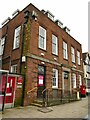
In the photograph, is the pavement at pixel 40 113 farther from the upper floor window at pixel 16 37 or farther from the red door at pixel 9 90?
the upper floor window at pixel 16 37

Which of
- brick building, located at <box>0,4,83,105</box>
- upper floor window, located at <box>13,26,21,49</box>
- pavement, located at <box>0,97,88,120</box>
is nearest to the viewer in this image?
pavement, located at <box>0,97,88,120</box>

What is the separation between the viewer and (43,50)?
12.4 metres

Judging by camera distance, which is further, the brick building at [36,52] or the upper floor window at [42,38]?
the upper floor window at [42,38]

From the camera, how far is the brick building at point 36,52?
1094cm

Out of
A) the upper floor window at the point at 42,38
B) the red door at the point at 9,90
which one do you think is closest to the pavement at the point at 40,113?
the red door at the point at 9,90

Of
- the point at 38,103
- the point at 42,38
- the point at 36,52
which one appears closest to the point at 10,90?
the point at 38,103

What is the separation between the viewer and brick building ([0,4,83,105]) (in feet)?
35.9

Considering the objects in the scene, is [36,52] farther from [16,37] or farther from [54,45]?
[54,45]

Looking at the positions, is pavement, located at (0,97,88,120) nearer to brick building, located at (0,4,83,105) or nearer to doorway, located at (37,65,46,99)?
brick building, located at (0,4,83,105)

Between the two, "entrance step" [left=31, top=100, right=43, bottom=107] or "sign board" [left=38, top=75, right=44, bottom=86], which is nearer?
"entrance step" [left=31, top=100, right=43, bottom=107]

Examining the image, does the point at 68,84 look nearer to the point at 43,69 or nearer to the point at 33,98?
the point at 43,69

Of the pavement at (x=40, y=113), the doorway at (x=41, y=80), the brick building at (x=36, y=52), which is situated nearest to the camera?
the pavement at (x=40, y=113)

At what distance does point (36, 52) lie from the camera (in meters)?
11.6

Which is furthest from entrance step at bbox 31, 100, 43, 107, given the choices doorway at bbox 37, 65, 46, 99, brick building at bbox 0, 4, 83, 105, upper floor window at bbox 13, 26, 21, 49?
upper floor window at bbox 13, 26, 21, 49
